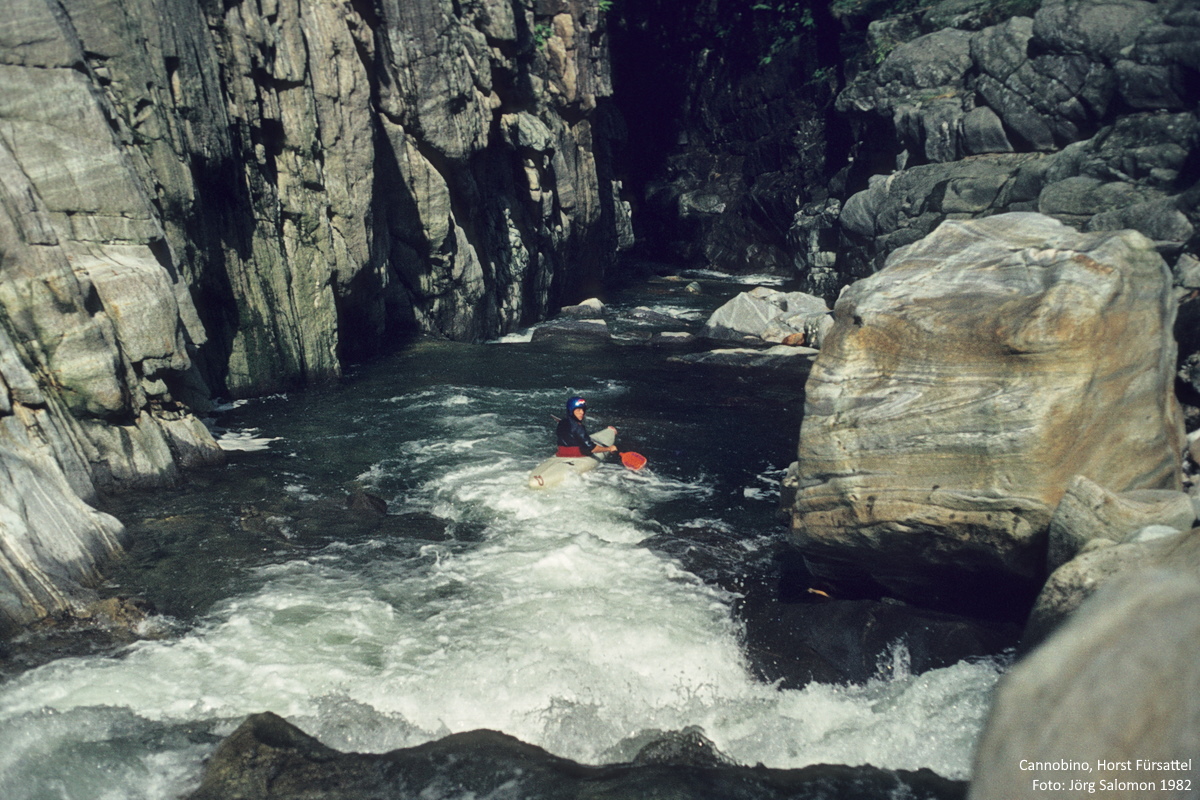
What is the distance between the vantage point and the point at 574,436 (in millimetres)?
12023

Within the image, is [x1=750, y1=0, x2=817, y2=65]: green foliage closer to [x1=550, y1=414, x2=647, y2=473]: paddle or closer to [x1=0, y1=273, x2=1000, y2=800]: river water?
[x1=0, y1=273, x2=1000, y2=800]: river water

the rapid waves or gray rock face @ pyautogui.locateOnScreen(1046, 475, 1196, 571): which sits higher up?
gray rock face @ pyautogui.locateOnScreen(1046, 475, 1196, 571)

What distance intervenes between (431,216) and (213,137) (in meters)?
6.95

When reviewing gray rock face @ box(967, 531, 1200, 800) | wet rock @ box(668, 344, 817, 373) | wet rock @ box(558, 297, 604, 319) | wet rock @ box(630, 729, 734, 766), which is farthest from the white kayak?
wet rock @ box(558, 297, 604, 319)

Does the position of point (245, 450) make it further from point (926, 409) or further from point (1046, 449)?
point (1046, 449)

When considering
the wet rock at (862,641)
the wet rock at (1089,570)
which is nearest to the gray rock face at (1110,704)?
the wet rock at (1089,570)

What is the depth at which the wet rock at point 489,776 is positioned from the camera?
527 cm

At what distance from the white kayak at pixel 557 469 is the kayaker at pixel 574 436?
0.21 m

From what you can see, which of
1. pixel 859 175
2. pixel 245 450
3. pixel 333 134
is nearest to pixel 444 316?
pixel 333 134

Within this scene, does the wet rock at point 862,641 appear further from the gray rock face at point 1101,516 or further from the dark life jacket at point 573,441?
the dark life jacket at point 573,441

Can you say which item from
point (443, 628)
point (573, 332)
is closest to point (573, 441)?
point (443, 628)

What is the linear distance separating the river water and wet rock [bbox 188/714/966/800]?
16cm

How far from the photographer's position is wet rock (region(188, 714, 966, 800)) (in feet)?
17.3

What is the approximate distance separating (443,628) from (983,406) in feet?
15.1
